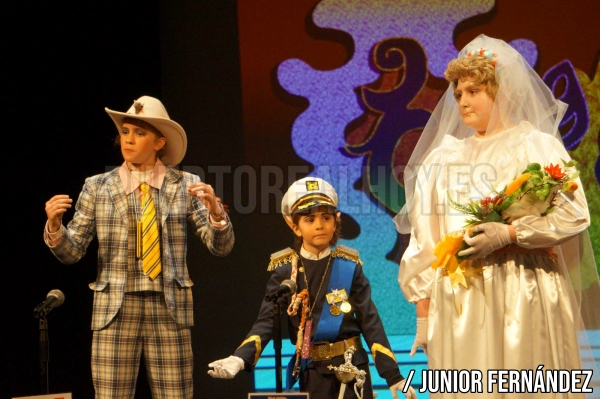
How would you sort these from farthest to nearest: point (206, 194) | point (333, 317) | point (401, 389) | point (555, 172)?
point (333, 317) < point (206, 194) < point (401, 389) < point (555, 172)

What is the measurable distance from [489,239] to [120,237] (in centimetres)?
170

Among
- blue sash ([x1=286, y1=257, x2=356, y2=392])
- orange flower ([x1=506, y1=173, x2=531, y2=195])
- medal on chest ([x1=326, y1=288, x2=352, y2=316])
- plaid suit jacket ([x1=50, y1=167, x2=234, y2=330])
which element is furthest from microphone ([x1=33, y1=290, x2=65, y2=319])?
orange flower ([x1=506, y1=173, x2=531, y2=195])

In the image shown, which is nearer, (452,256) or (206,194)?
(452,256)

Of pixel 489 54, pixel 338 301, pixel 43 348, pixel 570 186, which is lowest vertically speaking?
pixel 43 348

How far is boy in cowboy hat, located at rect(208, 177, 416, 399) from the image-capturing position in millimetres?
3807

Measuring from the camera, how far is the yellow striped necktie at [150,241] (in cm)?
378

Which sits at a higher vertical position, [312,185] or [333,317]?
[312,185]

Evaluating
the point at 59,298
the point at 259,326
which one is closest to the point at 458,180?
the point at 259,326

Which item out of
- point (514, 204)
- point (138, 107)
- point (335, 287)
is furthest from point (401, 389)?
point (138, 107)

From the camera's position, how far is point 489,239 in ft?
10.4

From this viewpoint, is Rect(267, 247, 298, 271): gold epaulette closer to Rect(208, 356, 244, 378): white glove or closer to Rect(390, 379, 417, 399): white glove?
Rect(208, 356, 244, 378): white glove

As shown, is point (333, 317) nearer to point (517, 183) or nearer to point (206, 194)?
point (206, 194)

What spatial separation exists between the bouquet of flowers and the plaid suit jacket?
111cm

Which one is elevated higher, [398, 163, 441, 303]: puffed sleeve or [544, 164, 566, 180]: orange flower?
[544, 164, 566, 180]: orange flower
